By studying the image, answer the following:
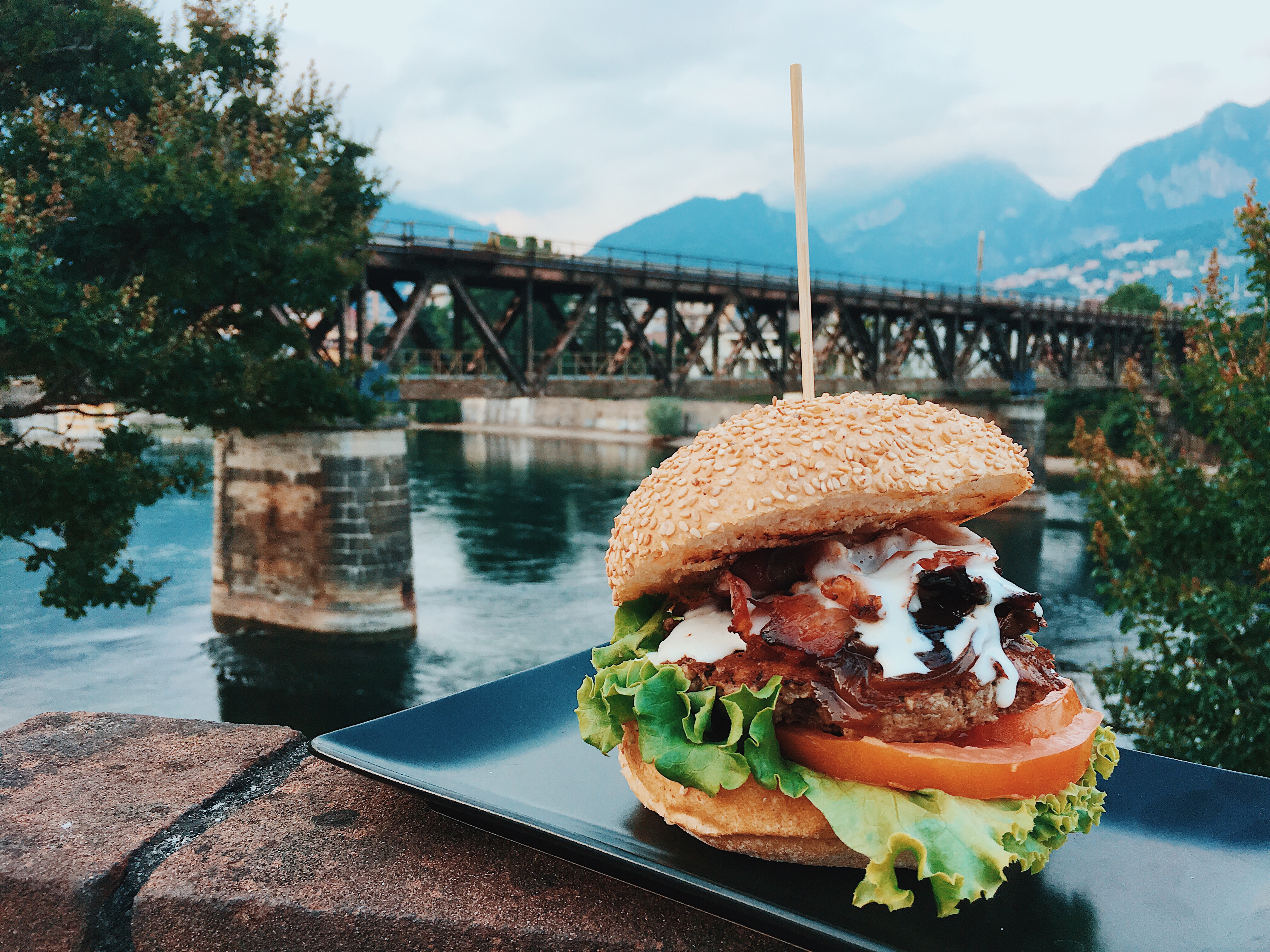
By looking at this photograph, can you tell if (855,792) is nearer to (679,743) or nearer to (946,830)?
(946,830)

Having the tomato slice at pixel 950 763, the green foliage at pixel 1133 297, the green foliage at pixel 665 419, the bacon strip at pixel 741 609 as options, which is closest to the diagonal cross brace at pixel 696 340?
the bacon strip at pixel 741 609

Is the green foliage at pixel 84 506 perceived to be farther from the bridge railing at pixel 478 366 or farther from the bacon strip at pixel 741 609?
the bacon strip at pixel 741 609

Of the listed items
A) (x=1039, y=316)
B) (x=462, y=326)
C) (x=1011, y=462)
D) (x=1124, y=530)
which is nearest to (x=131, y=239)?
(x=462, y=326)

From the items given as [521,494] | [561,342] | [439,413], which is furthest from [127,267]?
[439,413]

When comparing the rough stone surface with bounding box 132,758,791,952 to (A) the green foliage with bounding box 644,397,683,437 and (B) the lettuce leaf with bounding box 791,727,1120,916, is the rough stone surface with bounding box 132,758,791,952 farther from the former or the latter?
(A) the green foliage with bounding box 644,397,683,437

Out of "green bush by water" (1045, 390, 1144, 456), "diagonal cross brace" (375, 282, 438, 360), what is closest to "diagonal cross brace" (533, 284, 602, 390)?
"diagonal cross brace" (375, 282, 438, 360)

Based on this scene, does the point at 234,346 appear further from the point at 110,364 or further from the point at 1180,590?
the point at 1180,590
